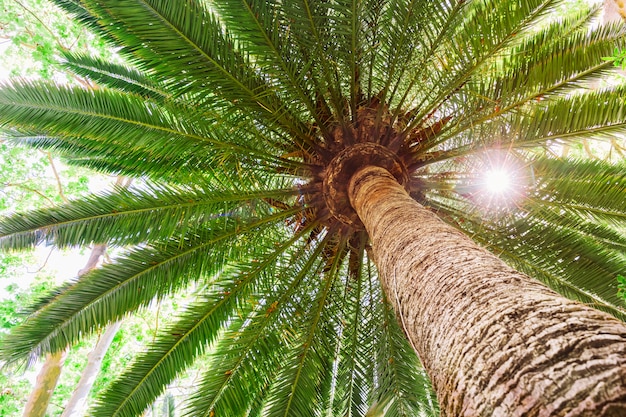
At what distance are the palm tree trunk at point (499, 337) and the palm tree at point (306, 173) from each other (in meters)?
0.69

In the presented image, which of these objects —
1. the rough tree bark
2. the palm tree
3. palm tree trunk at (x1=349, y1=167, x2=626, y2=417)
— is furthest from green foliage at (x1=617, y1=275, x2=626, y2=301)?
the rough tree bark

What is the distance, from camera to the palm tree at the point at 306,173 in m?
3.45

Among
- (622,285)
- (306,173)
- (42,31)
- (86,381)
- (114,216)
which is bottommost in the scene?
(86,381)

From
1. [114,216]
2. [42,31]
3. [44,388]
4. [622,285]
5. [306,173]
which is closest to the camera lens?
[622,285]

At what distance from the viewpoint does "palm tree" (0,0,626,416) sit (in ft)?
11.3

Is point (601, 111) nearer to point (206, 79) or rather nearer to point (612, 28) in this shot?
point (612, 28)

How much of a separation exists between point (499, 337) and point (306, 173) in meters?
→ 3.31

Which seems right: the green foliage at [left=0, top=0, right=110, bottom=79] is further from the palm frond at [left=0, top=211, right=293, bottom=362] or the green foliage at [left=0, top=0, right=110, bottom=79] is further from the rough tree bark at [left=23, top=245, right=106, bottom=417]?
the palm frond at [left=0, top=211, right=293, bottom=362]

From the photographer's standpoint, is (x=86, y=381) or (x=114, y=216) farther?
(x=86, y=381)

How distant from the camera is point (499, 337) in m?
1.20

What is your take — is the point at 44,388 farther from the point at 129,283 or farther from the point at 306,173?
the point at 306,173

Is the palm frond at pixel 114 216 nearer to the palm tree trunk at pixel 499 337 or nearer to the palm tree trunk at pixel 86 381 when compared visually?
the palm tree trunk at pixel 499 337

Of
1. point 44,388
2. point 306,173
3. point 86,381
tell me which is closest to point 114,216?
point 306,173

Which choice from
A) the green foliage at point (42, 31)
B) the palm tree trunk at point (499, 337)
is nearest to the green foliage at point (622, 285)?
the palm tree trunk at point (499, 337)
